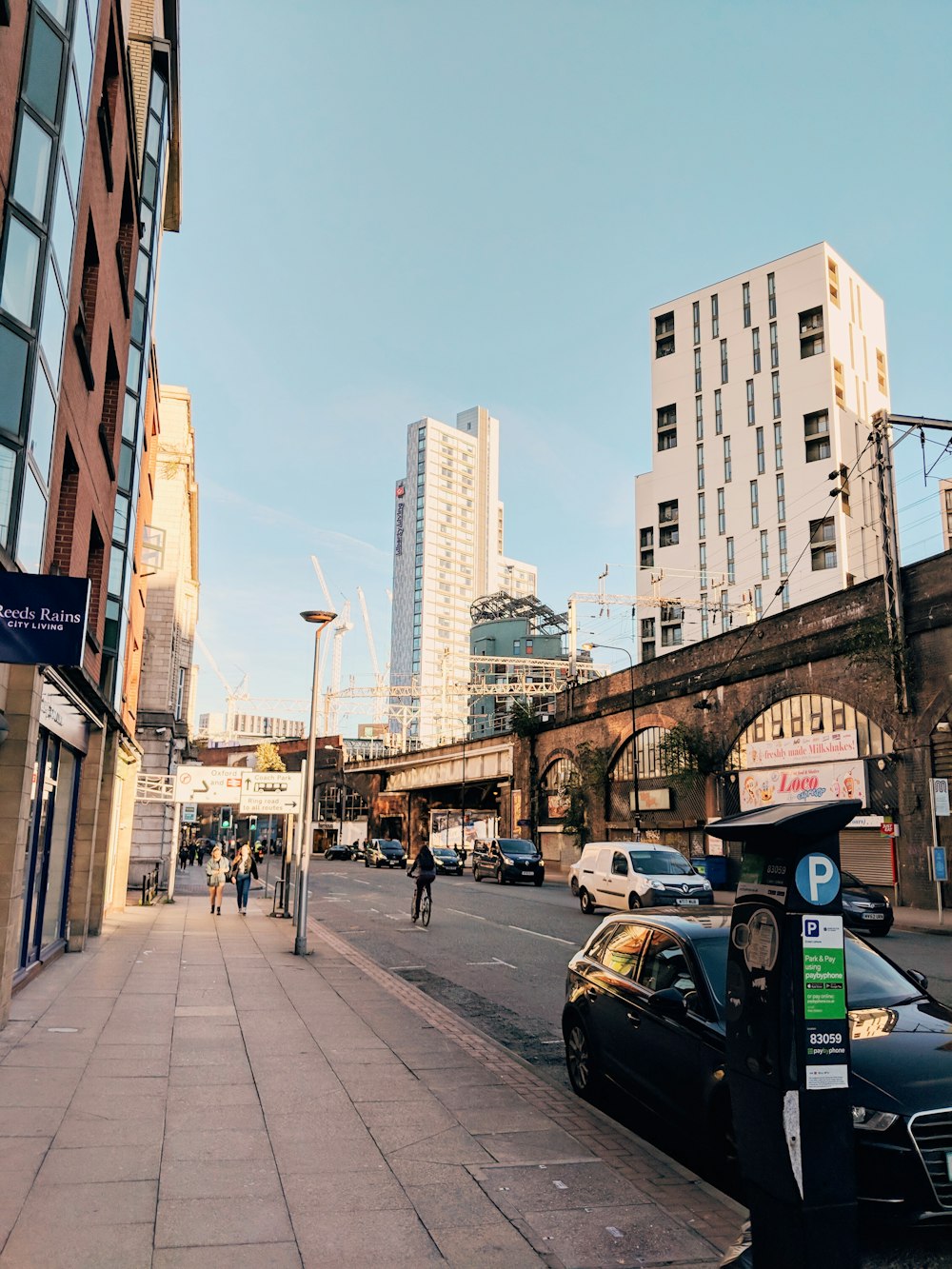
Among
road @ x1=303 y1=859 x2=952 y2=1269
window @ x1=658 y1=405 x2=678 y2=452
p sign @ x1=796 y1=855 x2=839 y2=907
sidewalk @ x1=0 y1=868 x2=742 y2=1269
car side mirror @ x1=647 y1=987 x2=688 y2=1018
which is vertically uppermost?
window @ x1=658 y1=405 x2=678 y2=452

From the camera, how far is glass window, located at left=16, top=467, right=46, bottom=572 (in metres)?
10.3

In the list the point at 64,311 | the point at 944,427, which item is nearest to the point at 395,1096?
the point at 64,311

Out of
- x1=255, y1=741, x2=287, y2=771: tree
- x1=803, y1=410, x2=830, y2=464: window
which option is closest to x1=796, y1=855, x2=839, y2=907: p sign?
x1=803, y1=410, x2=830, y2=464: window

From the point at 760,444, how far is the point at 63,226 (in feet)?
236

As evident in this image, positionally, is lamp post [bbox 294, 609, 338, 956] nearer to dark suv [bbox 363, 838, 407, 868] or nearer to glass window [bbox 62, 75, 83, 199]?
glass window [bbox 62, 75, 83, 199]

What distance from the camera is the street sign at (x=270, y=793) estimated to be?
22703 mm

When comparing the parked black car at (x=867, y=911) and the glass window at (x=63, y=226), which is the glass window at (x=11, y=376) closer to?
the glass window at (x=63, y=226)

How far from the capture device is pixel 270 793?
22.9 metres

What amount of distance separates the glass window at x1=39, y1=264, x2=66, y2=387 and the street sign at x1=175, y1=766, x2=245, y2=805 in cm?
1448

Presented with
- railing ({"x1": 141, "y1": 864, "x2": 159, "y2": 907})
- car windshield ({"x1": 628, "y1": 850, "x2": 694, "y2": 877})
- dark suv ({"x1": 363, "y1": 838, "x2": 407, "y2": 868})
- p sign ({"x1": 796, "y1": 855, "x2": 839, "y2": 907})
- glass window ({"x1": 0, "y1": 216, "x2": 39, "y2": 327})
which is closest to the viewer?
p sign ({"x1": 796, "y1": 855, "x2": 839, "y2": 907})

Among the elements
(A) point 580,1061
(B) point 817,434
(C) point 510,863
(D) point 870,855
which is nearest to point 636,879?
(D) point 870,855

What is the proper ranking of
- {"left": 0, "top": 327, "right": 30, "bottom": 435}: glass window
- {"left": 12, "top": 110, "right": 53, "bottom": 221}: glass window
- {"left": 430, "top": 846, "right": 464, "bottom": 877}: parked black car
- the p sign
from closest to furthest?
the p sign, {"left": 0, "top": 327, "right": 30, "bottom": 435}: glass window, {"left": 12, "top": 110, "right": 53, "bottom": 221}: glass window, {"left": 430, "top": 846, "right": 464, "bottom": 877}: parked black car

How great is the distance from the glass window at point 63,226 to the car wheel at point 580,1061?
963 centimetres

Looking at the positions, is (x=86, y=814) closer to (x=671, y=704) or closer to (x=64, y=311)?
(x=64, y=311)
